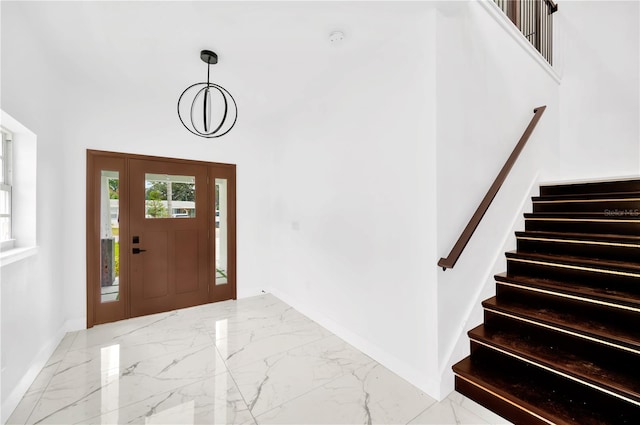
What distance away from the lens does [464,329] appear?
2.17 meters

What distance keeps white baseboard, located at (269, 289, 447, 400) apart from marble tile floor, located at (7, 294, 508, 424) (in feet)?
0.16

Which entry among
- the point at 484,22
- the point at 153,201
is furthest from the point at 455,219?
the point at 153,201

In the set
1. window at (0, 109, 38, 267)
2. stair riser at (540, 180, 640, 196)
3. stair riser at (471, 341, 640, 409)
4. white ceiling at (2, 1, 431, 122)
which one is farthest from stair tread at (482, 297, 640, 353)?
window at (0, 109, 38, 267)

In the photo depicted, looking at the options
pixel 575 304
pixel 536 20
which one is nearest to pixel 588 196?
pixel 575 304

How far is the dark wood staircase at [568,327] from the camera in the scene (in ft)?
5.29

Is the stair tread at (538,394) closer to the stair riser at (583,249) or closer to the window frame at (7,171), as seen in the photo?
the stair riser at (583,249)

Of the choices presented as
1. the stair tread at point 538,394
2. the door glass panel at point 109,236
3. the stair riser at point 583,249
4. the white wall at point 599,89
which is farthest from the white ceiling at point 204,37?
the white wall at point 599,89

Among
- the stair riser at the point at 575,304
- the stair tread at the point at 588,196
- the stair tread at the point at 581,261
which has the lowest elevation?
the stair riser at the point at 575,304

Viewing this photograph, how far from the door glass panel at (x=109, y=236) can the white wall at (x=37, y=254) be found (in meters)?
0.36

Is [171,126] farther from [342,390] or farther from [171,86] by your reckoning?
[342,390]

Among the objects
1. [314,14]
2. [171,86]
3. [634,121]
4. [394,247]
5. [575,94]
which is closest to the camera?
[314,14]

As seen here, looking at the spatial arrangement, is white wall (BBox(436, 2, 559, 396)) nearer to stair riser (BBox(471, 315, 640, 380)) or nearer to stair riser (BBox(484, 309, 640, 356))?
stair riser (BBox(484, 309, 640, 356))

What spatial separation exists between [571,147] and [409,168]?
130 inches

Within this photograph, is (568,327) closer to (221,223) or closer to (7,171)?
(221,223)
